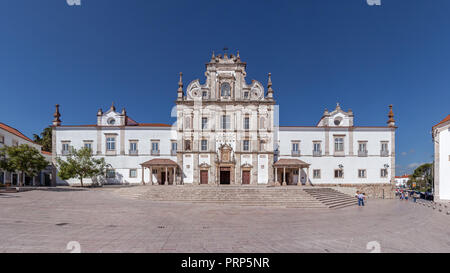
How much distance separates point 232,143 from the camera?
30.7m

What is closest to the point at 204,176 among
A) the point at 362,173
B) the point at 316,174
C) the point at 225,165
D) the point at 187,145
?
the point at 225,165

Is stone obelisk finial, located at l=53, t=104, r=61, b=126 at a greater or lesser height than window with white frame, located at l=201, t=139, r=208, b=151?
greater

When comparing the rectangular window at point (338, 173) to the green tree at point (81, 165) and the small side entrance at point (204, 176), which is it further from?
the green tree at point (81, 165)

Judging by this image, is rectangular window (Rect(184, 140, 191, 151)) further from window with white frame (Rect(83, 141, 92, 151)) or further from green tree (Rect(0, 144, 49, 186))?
green tree (Rect(0, 144, 49, 186))

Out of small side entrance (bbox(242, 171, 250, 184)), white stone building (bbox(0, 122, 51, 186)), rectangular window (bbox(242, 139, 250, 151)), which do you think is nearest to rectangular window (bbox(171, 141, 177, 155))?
rectangular window (bbox(242, 139, 250, 151))

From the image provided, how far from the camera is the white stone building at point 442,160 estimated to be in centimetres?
Result: 2423

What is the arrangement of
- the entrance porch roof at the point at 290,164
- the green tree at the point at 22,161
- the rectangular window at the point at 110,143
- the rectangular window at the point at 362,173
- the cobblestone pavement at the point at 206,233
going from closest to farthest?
the cobblestone pavement at the point at 206,233 → the green tree at the point at 22,161 → the entrance porch roof at the point at 290,164 → the rectangular window at the point at 362,173 → the rectangular window at the point at 110,143

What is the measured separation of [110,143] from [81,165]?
4766 millimetres

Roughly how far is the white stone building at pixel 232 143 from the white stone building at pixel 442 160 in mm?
6380

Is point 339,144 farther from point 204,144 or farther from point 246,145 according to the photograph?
point 204,144

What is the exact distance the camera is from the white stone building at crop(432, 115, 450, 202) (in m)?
24.2

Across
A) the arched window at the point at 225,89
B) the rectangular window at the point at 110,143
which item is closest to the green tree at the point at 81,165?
the rectangular window at the point at 110,143

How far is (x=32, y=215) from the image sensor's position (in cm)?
1177
